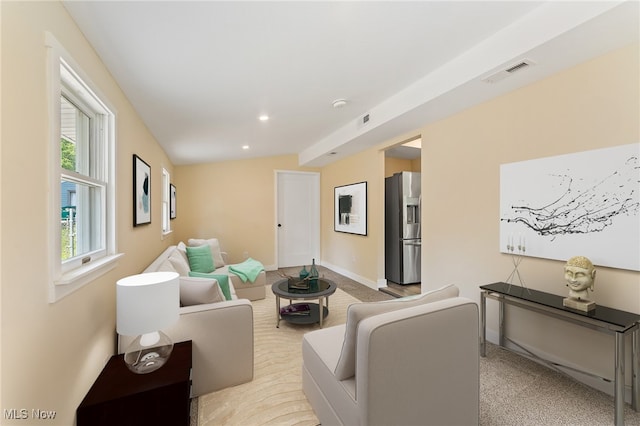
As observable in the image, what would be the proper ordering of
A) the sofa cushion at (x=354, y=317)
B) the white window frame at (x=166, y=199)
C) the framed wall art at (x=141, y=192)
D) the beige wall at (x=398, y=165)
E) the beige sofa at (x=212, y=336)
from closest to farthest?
1. the sofa cushion at (x=354, y=317)
2. the beige sofa at (x=212, y=336)
3. the framed wall art at (x=141, y=192)
4. the white window frame at (x=166, y=199)
5. the beige wall at (x=398, y=165)

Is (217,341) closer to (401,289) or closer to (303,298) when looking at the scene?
(303,298)

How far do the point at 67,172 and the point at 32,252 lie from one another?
540 mm

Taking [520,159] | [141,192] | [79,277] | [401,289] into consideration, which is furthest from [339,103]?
[401,289]

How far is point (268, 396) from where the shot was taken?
1.88 metres

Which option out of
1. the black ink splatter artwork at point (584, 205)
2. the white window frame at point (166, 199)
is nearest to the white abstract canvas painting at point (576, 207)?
the black ink splatter artwork at point (584, 205)

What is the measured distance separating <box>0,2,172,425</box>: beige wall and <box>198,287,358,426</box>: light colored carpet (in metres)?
0.75

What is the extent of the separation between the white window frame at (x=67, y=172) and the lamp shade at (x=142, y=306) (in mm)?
222

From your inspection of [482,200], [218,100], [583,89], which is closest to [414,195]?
[482,200]

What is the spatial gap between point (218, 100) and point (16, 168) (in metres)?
1.91

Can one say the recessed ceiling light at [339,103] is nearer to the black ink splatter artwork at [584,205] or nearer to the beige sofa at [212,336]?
the black ink splatter artwork at [584,205]

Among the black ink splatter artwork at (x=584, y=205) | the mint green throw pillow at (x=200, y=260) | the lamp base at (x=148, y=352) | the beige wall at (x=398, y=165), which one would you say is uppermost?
the beige wall at (x=398, y=165)

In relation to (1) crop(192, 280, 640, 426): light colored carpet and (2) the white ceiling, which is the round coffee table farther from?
(2) the white ceiling

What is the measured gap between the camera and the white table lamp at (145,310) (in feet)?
4.52

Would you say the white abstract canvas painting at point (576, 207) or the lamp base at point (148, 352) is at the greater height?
the white abstract canvas painting at point (576, 207)
